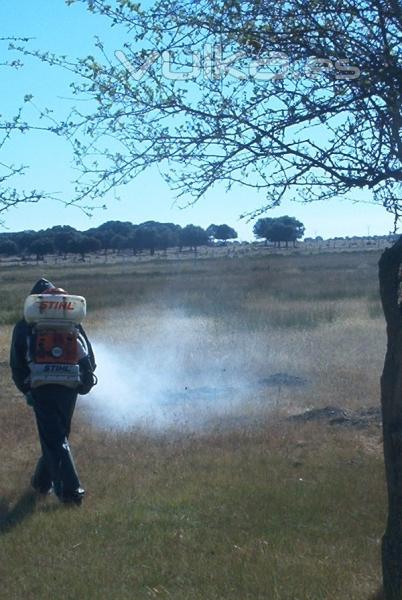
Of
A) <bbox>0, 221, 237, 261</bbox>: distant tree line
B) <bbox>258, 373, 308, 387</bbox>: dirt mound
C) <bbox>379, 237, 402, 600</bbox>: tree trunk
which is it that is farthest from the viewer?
<bbox>0, 221, 237, 261</bbox>: distant tree line

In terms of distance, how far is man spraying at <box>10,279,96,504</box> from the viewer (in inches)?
293

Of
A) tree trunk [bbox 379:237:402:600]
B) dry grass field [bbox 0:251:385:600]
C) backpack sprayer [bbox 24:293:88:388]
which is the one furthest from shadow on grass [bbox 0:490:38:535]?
tree trunk [bbox 379:237:402:600]

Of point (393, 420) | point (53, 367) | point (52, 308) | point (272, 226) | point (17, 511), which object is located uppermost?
point (272, 226)

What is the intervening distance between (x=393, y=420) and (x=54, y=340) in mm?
3412

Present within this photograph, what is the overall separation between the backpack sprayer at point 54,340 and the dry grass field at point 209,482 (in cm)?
95

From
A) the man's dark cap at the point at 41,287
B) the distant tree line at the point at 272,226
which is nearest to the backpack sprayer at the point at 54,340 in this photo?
the man's dark cap at the point at 41,287

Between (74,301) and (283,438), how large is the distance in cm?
287

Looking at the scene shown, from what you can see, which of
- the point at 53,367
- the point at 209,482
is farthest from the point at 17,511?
the point at 209,482

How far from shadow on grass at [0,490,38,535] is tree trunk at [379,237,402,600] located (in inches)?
116

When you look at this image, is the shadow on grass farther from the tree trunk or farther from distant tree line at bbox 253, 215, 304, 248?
the tree trunk

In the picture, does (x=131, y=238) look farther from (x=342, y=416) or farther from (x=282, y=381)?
(x=342, y=416)

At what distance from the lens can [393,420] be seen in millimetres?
4832

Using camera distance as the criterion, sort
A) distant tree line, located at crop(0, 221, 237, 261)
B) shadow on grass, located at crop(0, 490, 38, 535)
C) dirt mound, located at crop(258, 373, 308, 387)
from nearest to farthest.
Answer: shadow on grass, located at crop(0, 490, 38, 535)
dirt mound, located at crop(258, 373, 308, 387)
distant tree line, located at crop(0, 221, 237, 261)

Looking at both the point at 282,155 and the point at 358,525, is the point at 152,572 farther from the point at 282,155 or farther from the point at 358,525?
the point at 282,155
